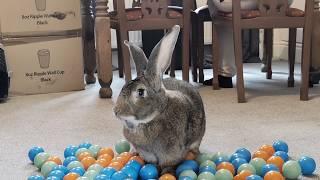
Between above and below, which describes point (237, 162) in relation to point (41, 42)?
below

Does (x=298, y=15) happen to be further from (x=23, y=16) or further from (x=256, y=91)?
(x=23, y=16)

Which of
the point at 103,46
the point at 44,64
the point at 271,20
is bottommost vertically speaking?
the point at 44,64

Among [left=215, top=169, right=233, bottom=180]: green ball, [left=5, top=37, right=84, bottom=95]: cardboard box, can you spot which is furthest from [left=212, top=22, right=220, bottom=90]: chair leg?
[left=215, top=169, right=233, bottom=180]: green ball

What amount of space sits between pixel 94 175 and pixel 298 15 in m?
1.36

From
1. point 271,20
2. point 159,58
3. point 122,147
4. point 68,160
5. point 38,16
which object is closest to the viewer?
point 159,58

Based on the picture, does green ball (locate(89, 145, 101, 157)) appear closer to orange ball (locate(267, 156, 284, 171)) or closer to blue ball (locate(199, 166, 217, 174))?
blue ball (locate(199, 166, 217, 174))

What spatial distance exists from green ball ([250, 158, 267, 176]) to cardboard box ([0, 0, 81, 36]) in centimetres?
153

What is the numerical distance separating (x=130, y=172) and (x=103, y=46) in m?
1.22

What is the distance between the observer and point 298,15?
208 centimetres

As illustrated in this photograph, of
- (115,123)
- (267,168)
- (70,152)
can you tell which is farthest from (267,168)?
(115,123)

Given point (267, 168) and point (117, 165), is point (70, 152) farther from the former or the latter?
point (267, 168)

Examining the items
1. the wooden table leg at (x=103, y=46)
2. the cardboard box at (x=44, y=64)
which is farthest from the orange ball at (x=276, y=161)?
the cardboard box at (x=44, y=64)

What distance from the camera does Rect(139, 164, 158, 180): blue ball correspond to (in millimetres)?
1098

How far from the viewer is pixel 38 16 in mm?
2389
